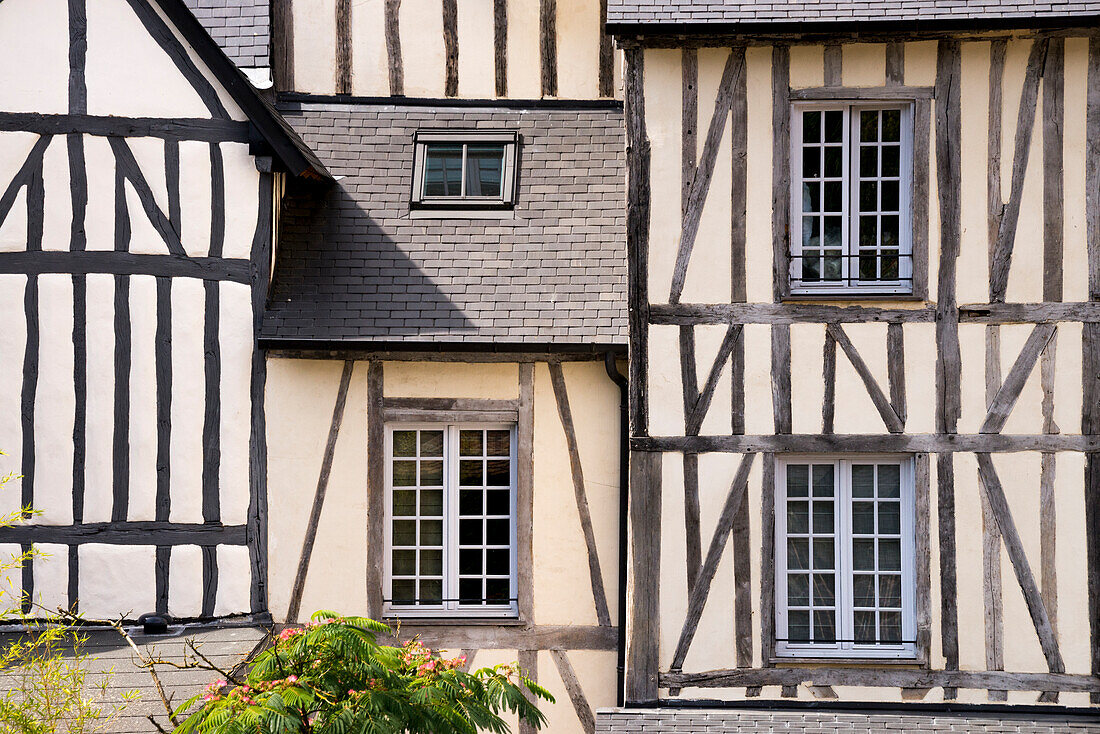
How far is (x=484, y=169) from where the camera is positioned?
812cm

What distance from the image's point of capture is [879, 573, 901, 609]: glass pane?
6.67 m

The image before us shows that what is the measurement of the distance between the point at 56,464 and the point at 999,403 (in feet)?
18.8

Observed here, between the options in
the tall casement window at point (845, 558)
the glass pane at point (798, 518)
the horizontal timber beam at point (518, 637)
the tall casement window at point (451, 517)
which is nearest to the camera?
the tall casement window at point (845, 558)

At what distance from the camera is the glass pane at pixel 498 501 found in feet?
24.5

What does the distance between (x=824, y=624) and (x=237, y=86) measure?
4.88 meters

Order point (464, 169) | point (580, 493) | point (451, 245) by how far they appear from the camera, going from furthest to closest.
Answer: point (464, 169) < point (451, 245) < point (580, 493)

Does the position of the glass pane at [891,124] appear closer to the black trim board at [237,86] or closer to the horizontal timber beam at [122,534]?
the black trim board at [237,86]

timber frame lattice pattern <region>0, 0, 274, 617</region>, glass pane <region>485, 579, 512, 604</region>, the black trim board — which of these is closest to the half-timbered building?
glass pane <region>485, 579, 512, 604</region>

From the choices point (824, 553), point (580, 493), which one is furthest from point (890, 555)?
point (580, 493)

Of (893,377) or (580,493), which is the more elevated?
(893,377)

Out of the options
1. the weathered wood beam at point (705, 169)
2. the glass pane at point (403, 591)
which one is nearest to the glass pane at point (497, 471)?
the glass pane at point (403, 591)

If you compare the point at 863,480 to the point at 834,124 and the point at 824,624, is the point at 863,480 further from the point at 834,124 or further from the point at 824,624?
the point at 834,124

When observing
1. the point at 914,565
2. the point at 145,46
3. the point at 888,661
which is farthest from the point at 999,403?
the point at 145,46

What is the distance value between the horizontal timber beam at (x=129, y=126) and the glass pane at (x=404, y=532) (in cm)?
266
